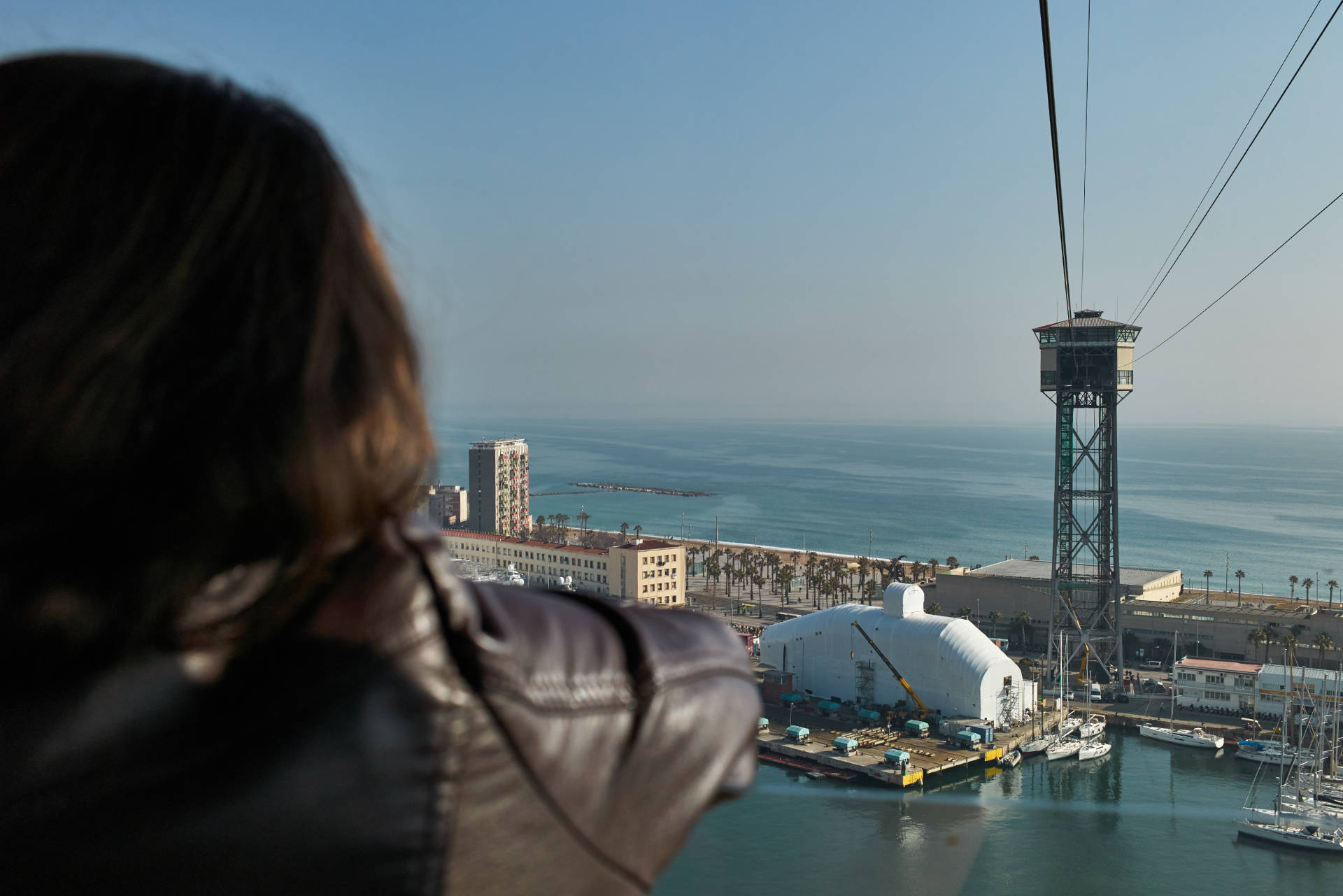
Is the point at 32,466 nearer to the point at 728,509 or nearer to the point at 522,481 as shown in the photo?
the point at 522,481

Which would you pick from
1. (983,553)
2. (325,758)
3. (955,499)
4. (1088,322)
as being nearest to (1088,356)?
(1088,322)

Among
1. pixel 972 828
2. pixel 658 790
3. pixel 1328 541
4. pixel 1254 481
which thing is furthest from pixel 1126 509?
pixel 658 790

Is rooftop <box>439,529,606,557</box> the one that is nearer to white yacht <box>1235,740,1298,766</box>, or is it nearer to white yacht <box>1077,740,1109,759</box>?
white yacht <box>1077,740,1109,759</box>

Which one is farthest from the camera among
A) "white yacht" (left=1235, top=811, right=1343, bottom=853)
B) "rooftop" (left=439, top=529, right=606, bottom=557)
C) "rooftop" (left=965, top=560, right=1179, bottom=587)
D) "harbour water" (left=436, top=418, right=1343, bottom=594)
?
"harbour water" (left=436, top=418, right=1343, bottom=594)

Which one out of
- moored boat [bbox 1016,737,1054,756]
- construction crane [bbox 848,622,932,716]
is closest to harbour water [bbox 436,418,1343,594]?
construction crane [bbox 848,622,932,716]

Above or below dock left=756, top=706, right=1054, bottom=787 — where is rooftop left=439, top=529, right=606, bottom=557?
above

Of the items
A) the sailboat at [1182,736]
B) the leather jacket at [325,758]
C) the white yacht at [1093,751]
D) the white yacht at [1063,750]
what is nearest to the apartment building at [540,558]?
the white yacht at [1063,750]

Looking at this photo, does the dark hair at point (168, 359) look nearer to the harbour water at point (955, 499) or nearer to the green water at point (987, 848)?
the harbour water at point (955, 499)
